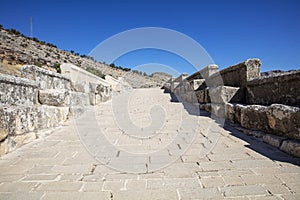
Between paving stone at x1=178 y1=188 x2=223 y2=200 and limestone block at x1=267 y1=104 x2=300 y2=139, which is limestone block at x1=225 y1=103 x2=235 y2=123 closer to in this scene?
limestone block at x1=267 y1=104 x2=300 y2=139

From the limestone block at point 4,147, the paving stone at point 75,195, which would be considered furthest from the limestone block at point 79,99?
the paving stone at point 75,195

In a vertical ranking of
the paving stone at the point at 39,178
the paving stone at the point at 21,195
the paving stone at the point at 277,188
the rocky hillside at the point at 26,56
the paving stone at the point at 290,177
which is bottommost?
the paving stone at the point at 277,188

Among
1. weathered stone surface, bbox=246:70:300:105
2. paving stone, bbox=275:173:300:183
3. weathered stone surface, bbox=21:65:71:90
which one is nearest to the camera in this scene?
paving stone, bbox=275:173:300:183

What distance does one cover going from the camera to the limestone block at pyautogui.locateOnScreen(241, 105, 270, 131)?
→ 3210mm

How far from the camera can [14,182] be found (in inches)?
73.1

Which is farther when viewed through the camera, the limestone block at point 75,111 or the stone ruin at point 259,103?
the limestone block at point 75,111

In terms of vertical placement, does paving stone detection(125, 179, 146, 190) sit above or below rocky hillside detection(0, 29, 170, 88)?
below

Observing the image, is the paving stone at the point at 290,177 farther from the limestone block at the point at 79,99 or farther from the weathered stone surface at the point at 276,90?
the limestone block at the point at 79,99

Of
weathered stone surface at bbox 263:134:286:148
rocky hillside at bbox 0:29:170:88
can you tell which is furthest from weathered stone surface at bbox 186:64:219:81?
rocky hillside at bbox 0:29:170:88

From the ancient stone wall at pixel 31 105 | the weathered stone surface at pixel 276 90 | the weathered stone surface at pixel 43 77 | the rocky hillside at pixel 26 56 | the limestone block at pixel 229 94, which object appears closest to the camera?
the ancient stone wall at pixel 31 105

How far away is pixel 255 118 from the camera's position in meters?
3.45

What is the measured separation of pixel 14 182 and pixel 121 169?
1.04 metres

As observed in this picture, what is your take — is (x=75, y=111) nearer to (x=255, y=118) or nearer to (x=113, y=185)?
(x=113, y=185)

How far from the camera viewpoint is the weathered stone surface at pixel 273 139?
274cm
